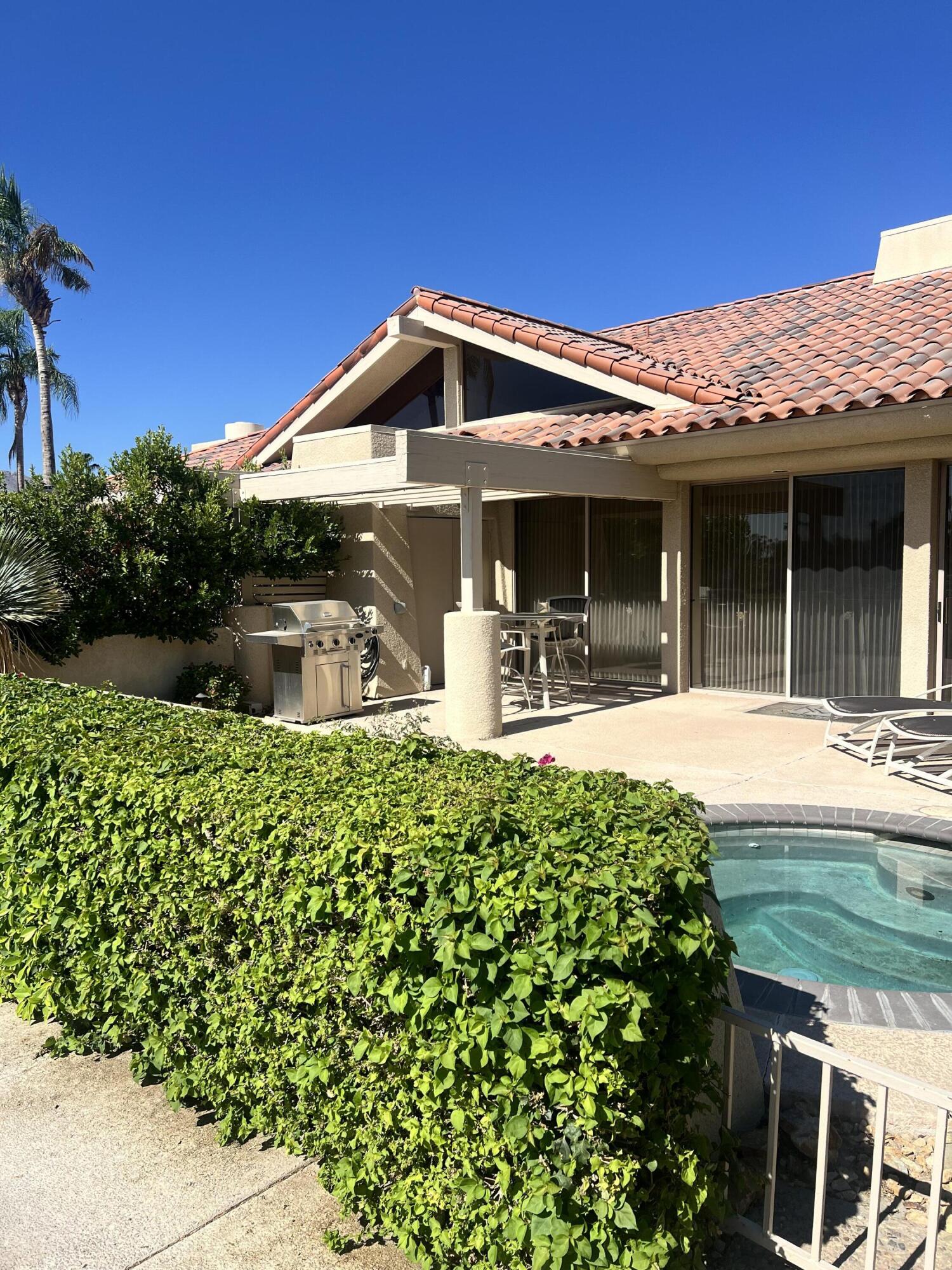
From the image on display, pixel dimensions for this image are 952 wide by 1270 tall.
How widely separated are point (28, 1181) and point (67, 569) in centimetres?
935

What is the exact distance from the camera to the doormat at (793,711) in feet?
39.3

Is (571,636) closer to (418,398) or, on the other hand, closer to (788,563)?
(788,563)

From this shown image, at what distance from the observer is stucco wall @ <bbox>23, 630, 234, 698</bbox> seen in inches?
481

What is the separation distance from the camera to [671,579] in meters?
13.8

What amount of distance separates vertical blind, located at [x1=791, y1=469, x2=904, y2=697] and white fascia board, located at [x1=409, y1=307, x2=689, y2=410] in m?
2.32

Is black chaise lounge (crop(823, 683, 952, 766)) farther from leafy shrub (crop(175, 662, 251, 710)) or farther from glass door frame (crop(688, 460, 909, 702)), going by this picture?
leafy shrub (crop(175, 662, 251, 710))

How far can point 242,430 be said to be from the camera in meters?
26.5

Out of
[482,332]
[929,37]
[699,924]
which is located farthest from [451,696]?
[929,37]

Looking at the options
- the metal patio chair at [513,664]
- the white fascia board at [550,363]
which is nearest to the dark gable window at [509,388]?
the white fascia board at [550,363]

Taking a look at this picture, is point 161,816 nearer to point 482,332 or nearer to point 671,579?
Answer: point 671,579

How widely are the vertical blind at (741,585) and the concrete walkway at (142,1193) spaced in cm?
1081

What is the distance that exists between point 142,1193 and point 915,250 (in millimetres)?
16805

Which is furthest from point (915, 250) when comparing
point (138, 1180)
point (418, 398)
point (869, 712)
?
point (138, 1180)

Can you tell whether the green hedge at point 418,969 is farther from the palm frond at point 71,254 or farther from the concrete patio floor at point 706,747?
the palm frond at point 71,254
